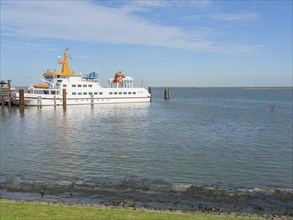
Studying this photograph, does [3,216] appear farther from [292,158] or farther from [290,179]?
[292,158]

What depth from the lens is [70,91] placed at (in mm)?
79938

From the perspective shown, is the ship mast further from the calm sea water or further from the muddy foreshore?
the muddy foreshore

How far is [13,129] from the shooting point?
135 ft

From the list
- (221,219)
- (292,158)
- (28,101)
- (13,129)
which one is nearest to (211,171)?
(292,158)

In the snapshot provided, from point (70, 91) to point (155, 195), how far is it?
65878mm

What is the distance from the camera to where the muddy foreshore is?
15102 mm

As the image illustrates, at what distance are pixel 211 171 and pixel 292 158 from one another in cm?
734

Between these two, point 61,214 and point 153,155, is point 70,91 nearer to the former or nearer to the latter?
point 153,155

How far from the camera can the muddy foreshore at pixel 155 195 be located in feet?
49.5

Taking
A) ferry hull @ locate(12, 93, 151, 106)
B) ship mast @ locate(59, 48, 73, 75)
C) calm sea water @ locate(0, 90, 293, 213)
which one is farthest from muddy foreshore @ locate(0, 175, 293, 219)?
ship mast @ locate(59, 48, 73, 75)

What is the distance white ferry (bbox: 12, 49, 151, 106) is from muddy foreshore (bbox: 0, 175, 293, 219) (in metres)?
58.4

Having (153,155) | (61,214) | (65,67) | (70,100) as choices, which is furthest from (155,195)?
(65,67)

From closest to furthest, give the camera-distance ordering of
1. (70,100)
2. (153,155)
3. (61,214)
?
(61,214), (153,155), (70,100)

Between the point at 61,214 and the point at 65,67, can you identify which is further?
the point at 65,67
